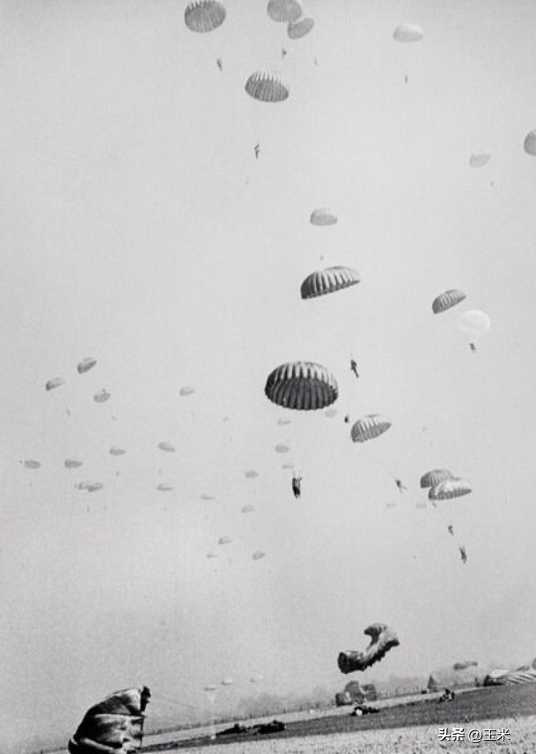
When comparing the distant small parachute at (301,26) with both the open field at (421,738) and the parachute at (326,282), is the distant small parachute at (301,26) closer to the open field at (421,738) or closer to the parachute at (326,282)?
the parachute at (326,282)

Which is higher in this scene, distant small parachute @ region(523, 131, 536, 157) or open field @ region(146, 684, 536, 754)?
distant small parachute @ region(523, 131, 536, 157)

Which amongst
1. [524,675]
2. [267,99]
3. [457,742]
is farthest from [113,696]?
[524,675]

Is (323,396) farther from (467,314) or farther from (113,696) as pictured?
(113,696)

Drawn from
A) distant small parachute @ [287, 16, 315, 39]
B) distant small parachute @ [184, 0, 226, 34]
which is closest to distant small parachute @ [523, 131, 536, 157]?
distant small parachute @ [287, 16, 315, 39]

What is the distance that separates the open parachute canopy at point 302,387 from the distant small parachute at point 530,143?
6.61 metres

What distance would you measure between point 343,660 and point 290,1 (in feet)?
67.2

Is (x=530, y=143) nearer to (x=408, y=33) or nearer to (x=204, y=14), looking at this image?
(x=408, y=33)

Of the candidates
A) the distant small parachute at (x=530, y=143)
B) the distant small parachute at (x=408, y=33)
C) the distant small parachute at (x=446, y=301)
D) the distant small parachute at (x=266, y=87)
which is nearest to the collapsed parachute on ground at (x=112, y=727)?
the distant small parachute at (x=446, y=301)

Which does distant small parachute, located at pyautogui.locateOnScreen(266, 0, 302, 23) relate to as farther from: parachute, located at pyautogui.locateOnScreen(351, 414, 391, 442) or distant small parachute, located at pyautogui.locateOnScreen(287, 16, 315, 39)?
parachute, located at pyautogui.locateOnScreen(351, 414, 391, 442)

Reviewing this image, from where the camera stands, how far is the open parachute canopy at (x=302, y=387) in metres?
15.3

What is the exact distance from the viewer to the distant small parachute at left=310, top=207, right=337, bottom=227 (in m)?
16.6

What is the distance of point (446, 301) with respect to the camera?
17.7 metres

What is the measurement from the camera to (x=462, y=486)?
1808 cm

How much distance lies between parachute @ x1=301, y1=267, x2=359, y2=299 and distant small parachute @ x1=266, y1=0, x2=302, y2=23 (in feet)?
16.9
